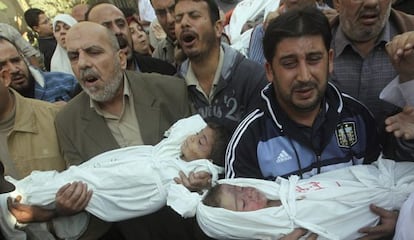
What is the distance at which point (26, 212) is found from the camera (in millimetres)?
2842

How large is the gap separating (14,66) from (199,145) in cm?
189

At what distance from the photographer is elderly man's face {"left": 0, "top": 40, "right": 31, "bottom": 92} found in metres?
3.89

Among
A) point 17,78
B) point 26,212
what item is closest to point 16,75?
point 17,78

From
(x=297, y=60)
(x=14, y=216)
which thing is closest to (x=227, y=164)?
(x=297, y=60)

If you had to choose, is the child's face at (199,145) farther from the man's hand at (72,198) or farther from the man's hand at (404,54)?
the man's hand at (404,54)

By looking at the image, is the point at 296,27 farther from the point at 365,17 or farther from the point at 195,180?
the point at 195,180

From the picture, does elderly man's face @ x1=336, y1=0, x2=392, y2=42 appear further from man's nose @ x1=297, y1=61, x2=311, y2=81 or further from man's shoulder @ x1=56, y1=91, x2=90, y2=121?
man's shoulder @ x1=56, y1=91, x2=90, y2=121

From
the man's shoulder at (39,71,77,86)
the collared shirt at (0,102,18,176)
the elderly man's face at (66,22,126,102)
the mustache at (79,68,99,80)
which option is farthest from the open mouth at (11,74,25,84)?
the mustache at (79,68,99,80)

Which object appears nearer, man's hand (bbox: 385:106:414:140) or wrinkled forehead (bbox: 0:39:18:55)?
man's hand (bbox: 385:106:414:140)

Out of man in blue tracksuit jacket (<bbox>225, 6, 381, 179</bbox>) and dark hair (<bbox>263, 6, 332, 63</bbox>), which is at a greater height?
dark hair (<bbox>263, 6, 332, 63</bbox>)

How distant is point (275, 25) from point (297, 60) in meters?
0.24

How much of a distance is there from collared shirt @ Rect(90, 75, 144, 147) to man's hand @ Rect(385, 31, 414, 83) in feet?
5.63

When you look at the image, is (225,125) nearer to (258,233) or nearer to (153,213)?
(153,213)

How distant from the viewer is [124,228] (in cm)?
320
